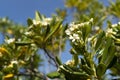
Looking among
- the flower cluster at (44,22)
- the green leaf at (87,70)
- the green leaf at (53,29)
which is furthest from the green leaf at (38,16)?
the green leaf at (87,70)

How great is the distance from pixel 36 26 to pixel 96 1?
5.63m

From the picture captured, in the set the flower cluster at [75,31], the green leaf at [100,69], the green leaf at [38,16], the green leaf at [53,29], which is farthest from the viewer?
the green leaf at [38,16]

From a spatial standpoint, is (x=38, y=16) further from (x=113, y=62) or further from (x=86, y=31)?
(x=113, y=62)

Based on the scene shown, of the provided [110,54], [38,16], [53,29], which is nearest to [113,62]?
[110,54]

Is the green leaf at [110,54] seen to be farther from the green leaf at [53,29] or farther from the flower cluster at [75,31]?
the green leaf at [53,29]

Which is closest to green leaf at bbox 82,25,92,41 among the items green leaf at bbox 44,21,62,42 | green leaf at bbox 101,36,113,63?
green leaf at bbox 101,36,113,63

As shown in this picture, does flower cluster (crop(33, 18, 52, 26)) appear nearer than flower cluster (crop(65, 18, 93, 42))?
No

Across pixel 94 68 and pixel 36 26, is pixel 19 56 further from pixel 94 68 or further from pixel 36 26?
pixel 94 68

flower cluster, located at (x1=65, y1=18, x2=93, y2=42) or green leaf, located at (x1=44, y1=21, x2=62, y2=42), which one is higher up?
green leaf, located at (x1=44, y1=21, x2=62, y2=42)

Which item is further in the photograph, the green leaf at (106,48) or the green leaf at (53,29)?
the green leaf at (53,29)

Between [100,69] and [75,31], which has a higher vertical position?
[75,31]

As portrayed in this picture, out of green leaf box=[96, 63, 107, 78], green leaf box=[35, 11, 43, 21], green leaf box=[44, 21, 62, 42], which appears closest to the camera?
green leaf box=[96, 63, 107, 78]

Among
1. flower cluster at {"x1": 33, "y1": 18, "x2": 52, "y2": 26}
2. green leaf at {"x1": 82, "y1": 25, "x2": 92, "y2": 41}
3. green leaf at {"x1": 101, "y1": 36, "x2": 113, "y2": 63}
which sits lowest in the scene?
green leaf at {"x1": 101, "y1": 36, "x2": 113, "y2": 63}

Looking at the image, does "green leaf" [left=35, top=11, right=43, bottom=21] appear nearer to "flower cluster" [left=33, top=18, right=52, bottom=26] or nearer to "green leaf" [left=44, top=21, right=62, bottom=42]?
"flower cluster" [left=33, top=18, right=52, bottom=26]
